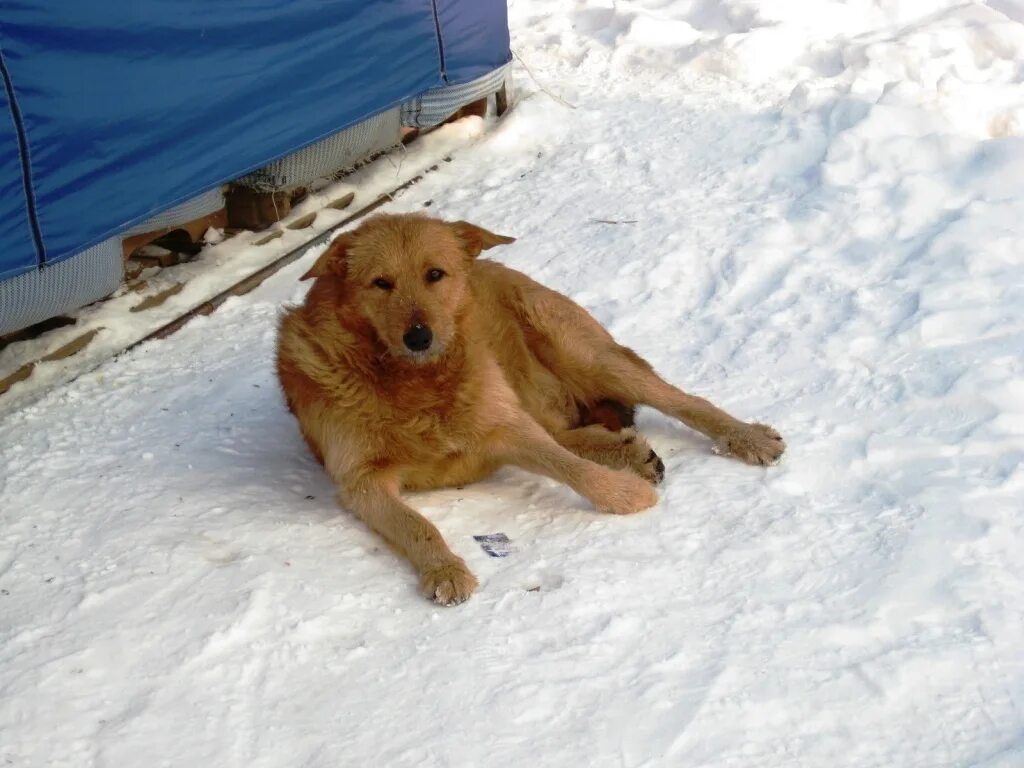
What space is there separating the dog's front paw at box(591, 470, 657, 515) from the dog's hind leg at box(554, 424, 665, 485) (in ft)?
0.66

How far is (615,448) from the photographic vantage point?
434cm

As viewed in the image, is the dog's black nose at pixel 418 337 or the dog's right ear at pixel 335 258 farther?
the dog's right ear at pixel 335 258

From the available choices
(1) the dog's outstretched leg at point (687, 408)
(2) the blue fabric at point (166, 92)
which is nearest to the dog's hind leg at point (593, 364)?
(1) the dog's outstretched leg at point (687, 408)

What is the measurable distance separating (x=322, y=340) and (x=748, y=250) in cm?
245

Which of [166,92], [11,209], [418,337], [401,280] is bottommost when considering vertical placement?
[418,337]

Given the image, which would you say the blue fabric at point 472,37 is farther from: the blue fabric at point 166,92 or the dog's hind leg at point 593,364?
the dog's hind leg at point 593,364

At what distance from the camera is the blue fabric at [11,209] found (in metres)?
4.45

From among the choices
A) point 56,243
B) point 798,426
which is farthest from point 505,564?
point 56,243

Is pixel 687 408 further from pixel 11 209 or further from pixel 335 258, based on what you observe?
pixel 11 209

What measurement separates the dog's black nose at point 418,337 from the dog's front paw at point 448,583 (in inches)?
29.3

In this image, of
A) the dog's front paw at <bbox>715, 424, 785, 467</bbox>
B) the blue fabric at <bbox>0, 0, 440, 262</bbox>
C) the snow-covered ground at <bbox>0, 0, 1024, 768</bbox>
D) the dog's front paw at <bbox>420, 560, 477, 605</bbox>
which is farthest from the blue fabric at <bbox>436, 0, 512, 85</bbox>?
the dog's front paw at <bbox>420, 560, 477, 605</bbox>

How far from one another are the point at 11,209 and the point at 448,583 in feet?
7.60

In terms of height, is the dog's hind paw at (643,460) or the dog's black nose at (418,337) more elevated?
the dog's black nose at (418,337)

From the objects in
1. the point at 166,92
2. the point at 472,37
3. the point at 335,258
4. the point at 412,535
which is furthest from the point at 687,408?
the point at 472,37
